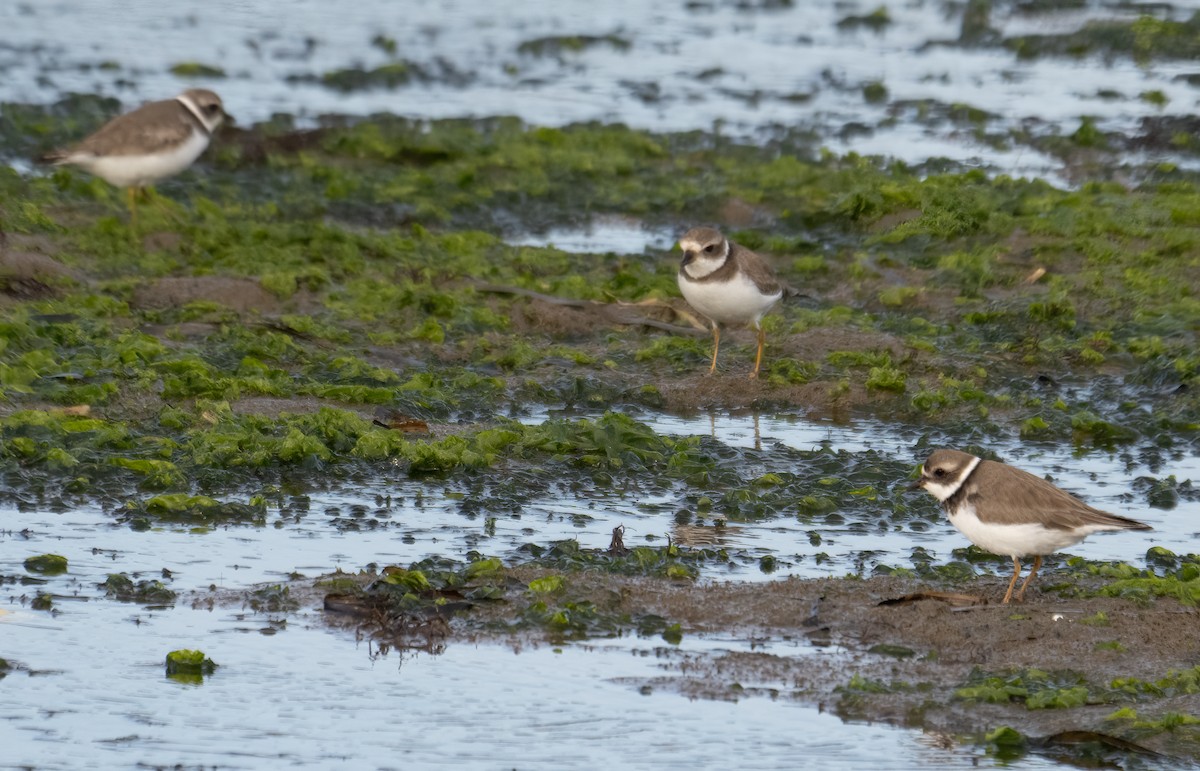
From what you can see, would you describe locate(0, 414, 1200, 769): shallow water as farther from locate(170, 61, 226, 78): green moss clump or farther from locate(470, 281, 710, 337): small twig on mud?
locate(170, 61, 226, 78): green moss clump

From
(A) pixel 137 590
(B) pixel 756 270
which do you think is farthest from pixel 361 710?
(B) pixel 756 270

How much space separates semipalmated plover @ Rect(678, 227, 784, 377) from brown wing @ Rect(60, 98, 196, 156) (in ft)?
15.6

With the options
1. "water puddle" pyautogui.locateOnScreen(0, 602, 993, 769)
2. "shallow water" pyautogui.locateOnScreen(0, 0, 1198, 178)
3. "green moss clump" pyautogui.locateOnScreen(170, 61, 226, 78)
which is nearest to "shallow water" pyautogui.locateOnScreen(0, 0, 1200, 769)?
"water puddle" pyautogui.locateOnScreen(0, 602, 993, 769)

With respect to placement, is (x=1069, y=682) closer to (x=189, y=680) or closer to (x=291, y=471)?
(x=189, y=680)

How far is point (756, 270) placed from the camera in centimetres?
1130

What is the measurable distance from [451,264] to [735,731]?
7707mm

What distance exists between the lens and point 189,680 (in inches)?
245

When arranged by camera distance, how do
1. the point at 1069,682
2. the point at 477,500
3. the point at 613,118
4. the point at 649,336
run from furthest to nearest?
the point at 613,118
the point at 649,336
the point at 477,500
the point at 1069,682

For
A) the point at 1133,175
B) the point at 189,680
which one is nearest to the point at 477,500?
the point at 189,680

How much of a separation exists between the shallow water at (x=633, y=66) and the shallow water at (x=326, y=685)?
1110 cm

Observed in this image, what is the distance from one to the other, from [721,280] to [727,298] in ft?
0.42

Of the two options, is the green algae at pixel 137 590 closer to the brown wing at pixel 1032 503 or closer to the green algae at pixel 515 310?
the green algae at pixel 515 310

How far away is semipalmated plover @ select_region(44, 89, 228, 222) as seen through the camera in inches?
532

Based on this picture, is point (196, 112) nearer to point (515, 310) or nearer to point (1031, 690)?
point (515, 310)
